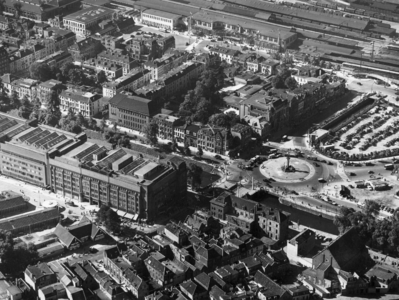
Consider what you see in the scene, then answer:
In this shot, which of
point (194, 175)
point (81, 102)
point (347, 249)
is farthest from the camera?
point (81, 102)

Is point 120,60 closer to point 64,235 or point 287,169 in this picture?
point 287,169

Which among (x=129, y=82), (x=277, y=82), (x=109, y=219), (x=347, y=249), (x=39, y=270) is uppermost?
(x=347, y=249)

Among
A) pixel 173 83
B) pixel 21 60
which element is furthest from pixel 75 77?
pixel 173 83

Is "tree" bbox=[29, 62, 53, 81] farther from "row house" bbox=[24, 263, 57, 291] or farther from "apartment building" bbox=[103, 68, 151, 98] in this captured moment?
"row house" bbox=[24, 263, 57, 291]

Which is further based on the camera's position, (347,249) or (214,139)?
(214,139)

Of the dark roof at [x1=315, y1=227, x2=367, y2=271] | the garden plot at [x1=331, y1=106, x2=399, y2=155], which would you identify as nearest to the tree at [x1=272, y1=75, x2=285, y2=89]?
the garden plot at [x1=331, y1=106, x2=399, y2=155]

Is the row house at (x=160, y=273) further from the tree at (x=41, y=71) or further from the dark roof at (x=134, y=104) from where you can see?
the tree at (x=41, y=71)

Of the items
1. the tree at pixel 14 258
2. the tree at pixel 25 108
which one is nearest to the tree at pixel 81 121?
the tree at pixel 25 108
